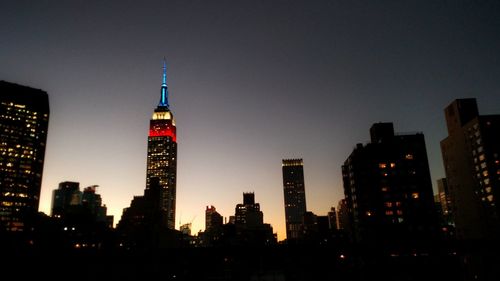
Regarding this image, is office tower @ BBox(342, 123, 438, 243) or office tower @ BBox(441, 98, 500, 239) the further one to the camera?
office tower @ BBox(342, 123, 438, 243)

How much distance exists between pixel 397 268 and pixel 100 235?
138 m

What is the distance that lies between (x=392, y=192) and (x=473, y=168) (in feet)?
105

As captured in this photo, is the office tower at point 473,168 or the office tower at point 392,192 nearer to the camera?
the office tower at point 473,168

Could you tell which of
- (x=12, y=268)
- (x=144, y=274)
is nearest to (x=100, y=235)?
(x=144, y=274)

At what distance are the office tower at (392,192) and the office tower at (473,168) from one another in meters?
10.9

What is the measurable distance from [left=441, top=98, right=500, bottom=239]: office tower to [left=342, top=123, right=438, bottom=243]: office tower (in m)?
10.9

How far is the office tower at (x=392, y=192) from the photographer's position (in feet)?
546

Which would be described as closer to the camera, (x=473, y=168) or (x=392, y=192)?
(x=473, y=168)

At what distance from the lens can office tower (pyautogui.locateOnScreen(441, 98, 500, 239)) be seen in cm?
14475

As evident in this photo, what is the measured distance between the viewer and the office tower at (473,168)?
144750 millimetres

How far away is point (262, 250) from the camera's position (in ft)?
295

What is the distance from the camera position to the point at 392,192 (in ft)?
561

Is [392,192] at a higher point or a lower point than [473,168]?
lower

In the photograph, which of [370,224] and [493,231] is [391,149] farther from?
[493,231]
